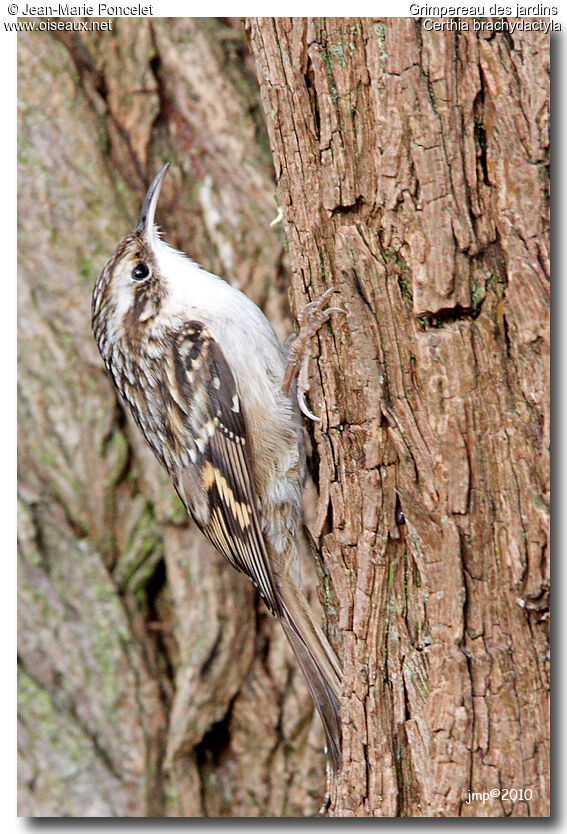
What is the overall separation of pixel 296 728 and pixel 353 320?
1447mm

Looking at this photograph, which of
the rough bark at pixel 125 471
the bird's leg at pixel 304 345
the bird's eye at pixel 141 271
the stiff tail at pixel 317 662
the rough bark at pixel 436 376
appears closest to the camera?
the rough bark at pixel 436 376

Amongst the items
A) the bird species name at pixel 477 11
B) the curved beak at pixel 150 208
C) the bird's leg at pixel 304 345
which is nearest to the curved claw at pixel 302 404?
the bird's leg at pixel 304 345

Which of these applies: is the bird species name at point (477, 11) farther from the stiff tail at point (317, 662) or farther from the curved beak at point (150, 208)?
the stiff tail at point (317, 662)

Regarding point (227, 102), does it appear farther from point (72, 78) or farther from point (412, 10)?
point (412, 10)

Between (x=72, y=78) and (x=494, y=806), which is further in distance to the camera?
(x=72, y=78)

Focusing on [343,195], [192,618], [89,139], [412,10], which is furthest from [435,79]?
[192,618]

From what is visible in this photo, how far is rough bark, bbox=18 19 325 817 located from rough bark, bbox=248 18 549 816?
791mm

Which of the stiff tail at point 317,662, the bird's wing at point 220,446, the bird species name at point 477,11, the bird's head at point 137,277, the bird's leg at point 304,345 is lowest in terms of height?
the stiff tail at point 317,662

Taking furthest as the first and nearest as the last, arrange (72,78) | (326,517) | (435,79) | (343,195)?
(72,78), (326,517), (343,195), (435,79)

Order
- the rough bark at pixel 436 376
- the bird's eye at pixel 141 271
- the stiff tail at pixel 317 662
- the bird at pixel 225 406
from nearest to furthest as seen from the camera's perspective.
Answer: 1. the rough bark at pixel 436 376
2. the stiff tail at pixel 317 662
3. the bird at pixel 225 406
4. the bird's eye at pixel 141 271

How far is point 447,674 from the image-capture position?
1.51 meters

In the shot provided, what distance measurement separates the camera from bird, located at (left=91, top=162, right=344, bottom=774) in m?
1.94

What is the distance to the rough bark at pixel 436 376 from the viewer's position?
4.71 ft

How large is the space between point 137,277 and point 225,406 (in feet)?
1.44
